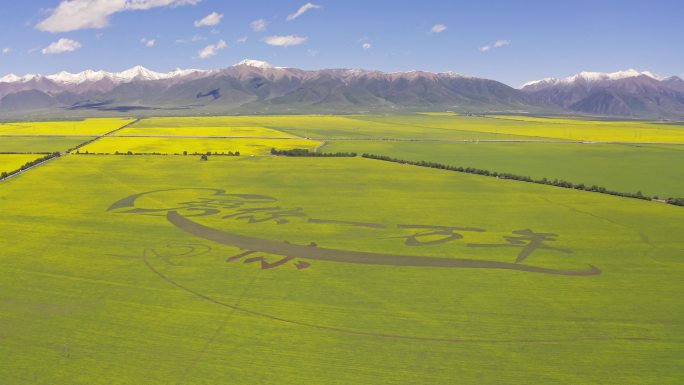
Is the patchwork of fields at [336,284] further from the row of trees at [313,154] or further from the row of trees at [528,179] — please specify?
the row of trees at [313,154]

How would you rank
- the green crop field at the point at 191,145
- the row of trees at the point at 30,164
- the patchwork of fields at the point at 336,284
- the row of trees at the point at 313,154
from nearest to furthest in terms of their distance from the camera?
1. the patchwork of fields at the point at 336,284
2. the row of trees at the point at 30,164
3. the row of trees at the point at 313,154
4. the green crop field at the point at 191,145

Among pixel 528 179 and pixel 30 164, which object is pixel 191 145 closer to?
pixel 30 164

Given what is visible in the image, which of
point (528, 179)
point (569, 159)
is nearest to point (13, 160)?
point (528, 179)

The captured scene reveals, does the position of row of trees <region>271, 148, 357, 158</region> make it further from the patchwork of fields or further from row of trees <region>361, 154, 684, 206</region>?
the patchwork of fields

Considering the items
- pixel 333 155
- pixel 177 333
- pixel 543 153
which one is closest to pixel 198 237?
pixel 177 333

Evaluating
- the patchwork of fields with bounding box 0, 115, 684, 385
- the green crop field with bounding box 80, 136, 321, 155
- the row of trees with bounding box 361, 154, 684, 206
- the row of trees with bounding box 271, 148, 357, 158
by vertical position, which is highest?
the green crop field with bounding box 80, 136, 321, 155

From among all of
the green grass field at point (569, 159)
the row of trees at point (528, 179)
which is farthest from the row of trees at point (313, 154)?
the green grass field at point (569, 159)

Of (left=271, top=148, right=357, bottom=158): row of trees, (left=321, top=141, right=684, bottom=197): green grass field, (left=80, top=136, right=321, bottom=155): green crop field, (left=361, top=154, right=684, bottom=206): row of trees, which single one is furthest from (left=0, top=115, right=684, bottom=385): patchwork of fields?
(left=80, top=136, right=321, bottom=155): green crop field
